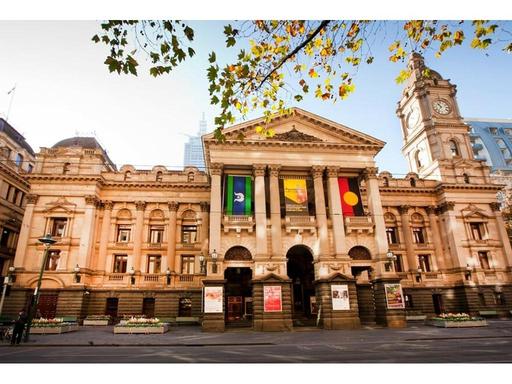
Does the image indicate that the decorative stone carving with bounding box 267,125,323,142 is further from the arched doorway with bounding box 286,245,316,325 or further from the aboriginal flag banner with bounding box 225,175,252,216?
the arched doorway with bounding box 286,245,316,325

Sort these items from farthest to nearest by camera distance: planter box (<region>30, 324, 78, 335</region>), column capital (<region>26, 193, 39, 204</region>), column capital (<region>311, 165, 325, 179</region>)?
column capital (<region>26, 193, 39, 204</region>)
column capital (<region>311, 165, 325, 179</region>)
planter box (<region>30, 324, 78, 335</region>)

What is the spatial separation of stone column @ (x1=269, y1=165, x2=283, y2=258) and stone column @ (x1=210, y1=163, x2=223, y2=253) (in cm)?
459

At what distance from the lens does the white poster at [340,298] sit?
25766 millimetres

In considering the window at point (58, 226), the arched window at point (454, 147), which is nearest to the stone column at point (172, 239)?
the window at point (58, 226)

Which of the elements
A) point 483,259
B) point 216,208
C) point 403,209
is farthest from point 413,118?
point 216,208

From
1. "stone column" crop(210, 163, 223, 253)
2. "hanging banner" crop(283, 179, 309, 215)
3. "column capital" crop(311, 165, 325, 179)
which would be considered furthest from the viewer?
"column capital" crop(311, 165, 325, 179)

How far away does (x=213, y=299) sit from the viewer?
2498cm

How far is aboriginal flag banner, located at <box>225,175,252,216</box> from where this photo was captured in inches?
1130

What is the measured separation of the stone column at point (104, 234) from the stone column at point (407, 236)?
32.6 m

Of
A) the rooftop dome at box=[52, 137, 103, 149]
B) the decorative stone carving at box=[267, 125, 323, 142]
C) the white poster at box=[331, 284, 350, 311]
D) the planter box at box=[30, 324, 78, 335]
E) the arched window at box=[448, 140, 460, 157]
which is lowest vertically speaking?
the planter box at box=[30, 324, 78, 335]

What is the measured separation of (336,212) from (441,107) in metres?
27.6

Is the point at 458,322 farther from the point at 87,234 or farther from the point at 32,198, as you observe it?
the point at 32,198

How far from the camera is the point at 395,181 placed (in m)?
40.4

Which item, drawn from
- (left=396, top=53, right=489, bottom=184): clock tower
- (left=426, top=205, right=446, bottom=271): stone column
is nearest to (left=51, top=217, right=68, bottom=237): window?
(left=426, top=205, right=446, bottom=271): stone column
